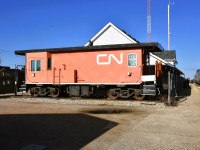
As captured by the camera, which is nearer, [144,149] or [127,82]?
[144,149]

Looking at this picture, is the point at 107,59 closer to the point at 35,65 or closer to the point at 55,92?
the point at 55,92

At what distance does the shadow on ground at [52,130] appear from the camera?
307 inches

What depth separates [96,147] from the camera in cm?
745

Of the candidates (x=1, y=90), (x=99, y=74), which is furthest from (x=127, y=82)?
(x=1, y=90)

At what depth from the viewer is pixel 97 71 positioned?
2164 centimetres

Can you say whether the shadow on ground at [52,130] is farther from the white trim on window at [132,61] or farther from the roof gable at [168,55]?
the roof gable at [168,55]

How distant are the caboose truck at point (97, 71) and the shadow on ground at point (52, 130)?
837cm

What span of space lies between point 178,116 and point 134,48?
27.3 feet

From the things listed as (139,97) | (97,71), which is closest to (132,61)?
(139,97)

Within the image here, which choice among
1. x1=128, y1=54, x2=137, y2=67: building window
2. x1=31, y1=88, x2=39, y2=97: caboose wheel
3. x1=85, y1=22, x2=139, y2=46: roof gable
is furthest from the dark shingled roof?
x1=128, y1=54, x2=137, y2=67: building window

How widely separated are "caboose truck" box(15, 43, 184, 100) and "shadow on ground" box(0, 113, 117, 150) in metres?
8.37

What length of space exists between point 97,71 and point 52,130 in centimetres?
1238

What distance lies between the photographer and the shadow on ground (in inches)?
307

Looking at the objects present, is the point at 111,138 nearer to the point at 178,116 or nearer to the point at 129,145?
the point at 129,145
